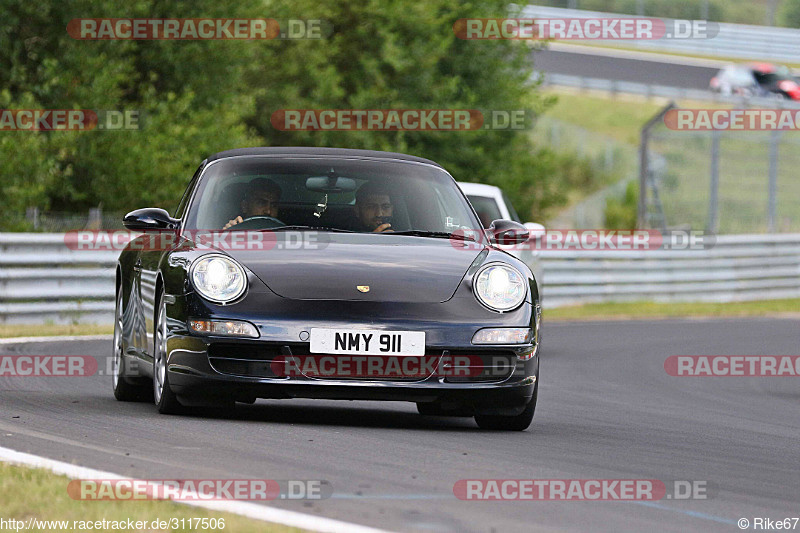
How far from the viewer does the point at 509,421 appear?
829 cm

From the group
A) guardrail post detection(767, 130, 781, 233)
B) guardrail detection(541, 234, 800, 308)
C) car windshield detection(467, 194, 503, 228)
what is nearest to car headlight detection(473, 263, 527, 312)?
car windshield detection(467, 194, 503, 228)

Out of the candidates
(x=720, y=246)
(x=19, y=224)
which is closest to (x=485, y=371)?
(x=19, y=224)

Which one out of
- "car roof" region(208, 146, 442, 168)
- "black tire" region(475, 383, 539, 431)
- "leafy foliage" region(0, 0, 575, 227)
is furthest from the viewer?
"leafy foliage" region(0, 0, 575, 227)

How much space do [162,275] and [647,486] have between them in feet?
9.84

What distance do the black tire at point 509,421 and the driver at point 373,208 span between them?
1156 mm

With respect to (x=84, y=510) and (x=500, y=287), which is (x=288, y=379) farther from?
(x=84, y=510)

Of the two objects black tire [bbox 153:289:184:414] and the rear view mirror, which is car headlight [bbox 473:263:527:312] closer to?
the rear view mirror

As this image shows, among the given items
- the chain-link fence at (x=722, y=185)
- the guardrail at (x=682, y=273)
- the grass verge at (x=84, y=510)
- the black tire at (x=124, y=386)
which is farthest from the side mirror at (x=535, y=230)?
the chain-link fence at (x=722, y=185)

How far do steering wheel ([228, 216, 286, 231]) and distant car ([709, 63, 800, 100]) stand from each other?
131 feet

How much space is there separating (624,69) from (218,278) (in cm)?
4670

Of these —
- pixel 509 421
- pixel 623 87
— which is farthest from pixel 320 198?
pixel 623 87

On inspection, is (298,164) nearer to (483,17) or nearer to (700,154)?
(483,17)

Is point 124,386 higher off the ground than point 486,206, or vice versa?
point 486,206

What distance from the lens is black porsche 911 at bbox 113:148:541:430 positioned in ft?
25.0
